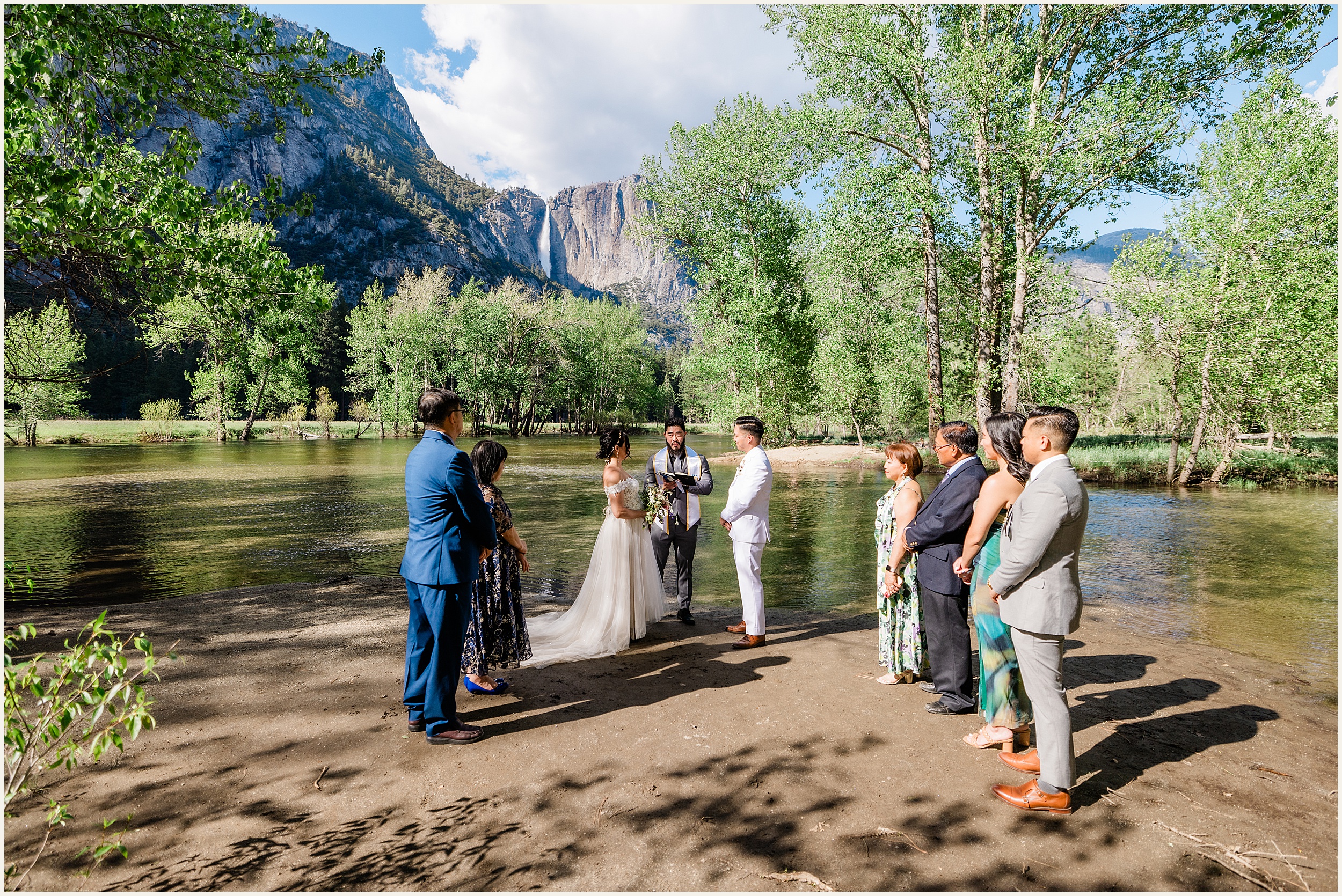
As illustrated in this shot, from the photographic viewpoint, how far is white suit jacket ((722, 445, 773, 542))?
6.51 m

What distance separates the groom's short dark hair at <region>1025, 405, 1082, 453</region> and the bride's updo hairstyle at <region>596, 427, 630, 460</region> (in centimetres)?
400

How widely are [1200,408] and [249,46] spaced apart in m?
30.9

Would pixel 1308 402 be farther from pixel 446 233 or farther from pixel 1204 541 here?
pixel 446 233

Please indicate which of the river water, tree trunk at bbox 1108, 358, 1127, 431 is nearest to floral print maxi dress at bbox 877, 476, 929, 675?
the river water

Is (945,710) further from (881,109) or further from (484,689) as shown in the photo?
(881,109)

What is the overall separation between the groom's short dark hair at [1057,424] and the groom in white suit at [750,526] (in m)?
2.96

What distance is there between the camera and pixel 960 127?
20594 millimetres

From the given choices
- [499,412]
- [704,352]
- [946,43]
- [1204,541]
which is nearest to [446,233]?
[499,412]

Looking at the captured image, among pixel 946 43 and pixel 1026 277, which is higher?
pixel 946 43

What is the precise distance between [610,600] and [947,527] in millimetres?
3519

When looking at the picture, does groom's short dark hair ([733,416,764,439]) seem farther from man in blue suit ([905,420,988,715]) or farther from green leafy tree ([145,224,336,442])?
green leafy tree ([145,224,336,442])

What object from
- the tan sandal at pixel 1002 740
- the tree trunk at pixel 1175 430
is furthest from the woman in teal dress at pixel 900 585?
the tree trunk at pixel 1175 430

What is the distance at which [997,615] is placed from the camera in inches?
174

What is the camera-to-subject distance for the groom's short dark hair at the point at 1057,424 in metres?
3.74
